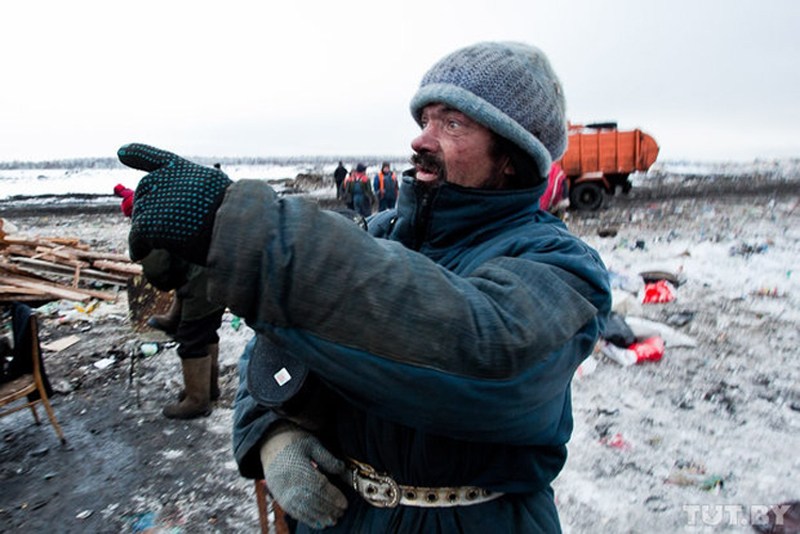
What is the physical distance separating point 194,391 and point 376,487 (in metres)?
3.80

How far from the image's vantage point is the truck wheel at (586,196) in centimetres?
1630

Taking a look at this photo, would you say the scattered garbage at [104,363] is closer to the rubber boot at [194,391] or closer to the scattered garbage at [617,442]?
the rubber boot at [194,391]

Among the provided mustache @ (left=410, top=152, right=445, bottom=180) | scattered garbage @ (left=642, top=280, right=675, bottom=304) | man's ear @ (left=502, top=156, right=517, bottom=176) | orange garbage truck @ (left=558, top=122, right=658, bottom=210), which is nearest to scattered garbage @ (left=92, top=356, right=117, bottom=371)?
mustache @ (left=410, top=152, right=445, bottom=180)

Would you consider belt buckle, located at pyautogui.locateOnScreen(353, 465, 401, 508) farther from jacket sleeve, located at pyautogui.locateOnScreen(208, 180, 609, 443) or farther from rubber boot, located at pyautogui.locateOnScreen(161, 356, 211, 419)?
rubber boot, located at pyautogui.locateOnScreen(161, 356, 211, 419)

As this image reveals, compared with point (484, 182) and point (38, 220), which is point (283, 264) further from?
point (38, 220)

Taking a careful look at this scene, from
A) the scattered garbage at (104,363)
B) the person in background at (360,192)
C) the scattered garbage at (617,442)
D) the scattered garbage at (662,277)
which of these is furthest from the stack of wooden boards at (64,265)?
the scattered garbage at (662,277)

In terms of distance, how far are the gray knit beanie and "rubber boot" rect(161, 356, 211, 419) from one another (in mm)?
3947

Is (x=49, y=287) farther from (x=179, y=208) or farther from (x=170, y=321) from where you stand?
(x=179, y=208)

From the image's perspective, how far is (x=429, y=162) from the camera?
1088 mm

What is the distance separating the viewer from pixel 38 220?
17344 millimetres

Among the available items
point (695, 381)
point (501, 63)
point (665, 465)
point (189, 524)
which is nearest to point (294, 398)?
point (501, 63)

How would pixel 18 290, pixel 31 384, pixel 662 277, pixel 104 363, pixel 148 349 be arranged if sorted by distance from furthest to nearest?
pixel 662 277 → pixel 18 290 → pixel 148 349 → pixel 104 363 → pixel 31 384

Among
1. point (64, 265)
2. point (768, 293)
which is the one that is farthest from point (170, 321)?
point (768, 293)

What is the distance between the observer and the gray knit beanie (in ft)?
3.26
